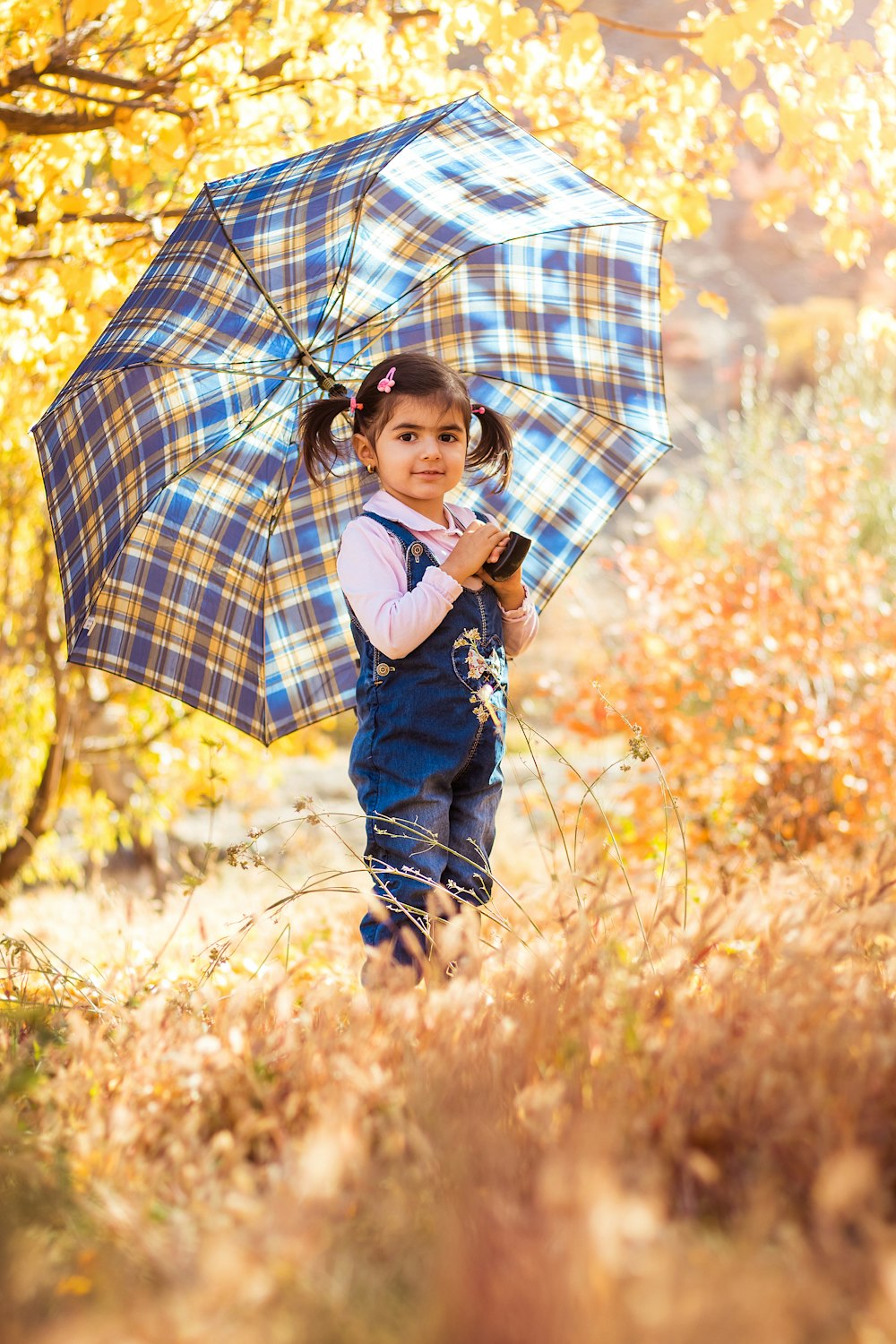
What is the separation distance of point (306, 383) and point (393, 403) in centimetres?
39

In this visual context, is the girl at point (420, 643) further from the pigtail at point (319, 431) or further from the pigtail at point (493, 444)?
the pigtail at point (493, 444)

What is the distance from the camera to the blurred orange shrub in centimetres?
514

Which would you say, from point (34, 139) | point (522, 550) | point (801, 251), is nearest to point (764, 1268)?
point (522, 550)

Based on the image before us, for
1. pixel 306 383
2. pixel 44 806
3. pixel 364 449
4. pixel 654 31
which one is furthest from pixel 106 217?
pixel 44 806

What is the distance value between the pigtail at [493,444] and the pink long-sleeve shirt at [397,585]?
215mm

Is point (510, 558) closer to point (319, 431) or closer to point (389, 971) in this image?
point (319, 431)

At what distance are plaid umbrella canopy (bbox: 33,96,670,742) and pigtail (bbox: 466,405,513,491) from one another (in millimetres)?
183

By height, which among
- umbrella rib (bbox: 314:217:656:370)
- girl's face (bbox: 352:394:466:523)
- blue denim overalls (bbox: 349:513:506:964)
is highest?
umbrella rib (bbox: 314:217:656:370)

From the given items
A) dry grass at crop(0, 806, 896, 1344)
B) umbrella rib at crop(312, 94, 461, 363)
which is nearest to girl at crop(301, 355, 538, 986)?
umbrella rib at crop(312, 94, 461, 363)

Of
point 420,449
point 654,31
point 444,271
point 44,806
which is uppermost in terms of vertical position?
point 654,31

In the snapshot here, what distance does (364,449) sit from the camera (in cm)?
277

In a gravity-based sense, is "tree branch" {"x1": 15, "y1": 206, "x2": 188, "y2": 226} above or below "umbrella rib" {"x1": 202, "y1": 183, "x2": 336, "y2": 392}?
above

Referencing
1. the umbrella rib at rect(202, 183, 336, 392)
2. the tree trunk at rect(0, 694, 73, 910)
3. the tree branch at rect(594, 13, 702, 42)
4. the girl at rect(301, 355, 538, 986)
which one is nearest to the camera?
the girl at rect(301, 355, 538, 986)

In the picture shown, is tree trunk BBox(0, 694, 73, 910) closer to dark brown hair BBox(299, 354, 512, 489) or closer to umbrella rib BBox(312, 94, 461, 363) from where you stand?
dark brown hair BBox(299, 354, 512, 489)
